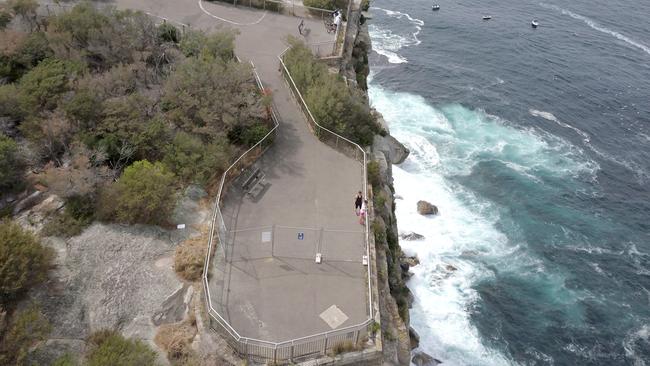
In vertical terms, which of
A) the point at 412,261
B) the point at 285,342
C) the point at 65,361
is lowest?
the point at 412,261

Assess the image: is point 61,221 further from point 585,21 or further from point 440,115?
point 585,21

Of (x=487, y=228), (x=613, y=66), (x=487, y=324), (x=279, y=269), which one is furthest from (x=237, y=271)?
(x=613, y=66)

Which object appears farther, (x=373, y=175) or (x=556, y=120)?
(x=556, y=120)

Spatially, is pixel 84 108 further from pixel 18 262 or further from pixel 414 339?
pixel 414 339

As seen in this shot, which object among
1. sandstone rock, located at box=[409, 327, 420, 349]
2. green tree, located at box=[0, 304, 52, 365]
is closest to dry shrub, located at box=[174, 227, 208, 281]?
green tree, located at box=[0, 304, 52, 365]

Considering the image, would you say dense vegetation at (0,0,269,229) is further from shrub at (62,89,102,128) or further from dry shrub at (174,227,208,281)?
dry shrub at (174,227,208,281)

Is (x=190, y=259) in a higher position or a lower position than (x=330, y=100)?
lower

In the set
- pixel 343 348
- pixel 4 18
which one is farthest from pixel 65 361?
pixel 4 18

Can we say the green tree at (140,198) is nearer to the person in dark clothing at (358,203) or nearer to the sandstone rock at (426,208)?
the person in dark clothing at (358,203)
